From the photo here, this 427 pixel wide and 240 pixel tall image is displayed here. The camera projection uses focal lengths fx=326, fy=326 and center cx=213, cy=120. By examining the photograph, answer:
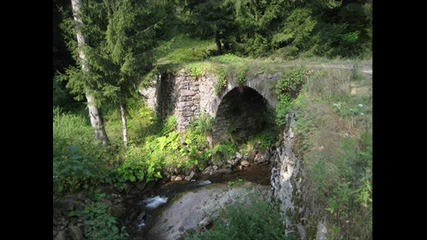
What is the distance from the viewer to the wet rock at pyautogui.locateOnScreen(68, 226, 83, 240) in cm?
619

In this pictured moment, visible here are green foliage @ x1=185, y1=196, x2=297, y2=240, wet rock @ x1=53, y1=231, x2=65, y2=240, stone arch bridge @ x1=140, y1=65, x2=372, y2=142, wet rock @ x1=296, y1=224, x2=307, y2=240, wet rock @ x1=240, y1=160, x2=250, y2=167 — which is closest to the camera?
wet rock @ x1=296, y1=224, x2=307, y2=240

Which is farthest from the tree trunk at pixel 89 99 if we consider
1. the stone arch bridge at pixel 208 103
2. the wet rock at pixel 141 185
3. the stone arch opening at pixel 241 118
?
the stone arch opening at pixel 241 118

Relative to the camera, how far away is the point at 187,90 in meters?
11.8

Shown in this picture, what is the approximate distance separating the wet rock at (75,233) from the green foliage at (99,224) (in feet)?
0.60

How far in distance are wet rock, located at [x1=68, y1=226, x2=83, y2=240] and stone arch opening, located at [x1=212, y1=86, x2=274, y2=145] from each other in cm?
595

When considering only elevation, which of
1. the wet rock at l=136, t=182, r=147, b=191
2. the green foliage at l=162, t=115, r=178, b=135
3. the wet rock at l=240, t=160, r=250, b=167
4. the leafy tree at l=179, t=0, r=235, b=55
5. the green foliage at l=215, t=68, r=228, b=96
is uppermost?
the leafy tree at l=179, t=0, r=235, b=55

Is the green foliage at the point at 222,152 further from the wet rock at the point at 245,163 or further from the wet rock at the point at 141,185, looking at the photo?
the wet rock at the point at 141,185

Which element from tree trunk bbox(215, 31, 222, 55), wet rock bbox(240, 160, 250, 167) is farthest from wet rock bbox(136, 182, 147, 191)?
tree trunk bbox(215, 31, 222, 55)

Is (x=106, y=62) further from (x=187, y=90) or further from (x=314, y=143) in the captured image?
(x=314, y=143)

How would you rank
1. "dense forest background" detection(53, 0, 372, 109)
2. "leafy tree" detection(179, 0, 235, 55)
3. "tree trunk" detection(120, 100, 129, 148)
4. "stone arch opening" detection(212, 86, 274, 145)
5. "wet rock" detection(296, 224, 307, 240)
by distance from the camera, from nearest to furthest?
"wet rock" detection(296, 224, 307, 240) < "tree trunk" detection(120, 100, 129, 148) < "stone arch opening" detection(212, 86, 274, 145) < "dense forest background" detection(53, 0, 372, 109) < "leafy tree" detection(179, 0, 235, 55)

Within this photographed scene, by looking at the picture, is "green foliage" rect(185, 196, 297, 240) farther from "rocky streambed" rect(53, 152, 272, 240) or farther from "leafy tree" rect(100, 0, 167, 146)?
"leafy tree" rect(100, 0, 167, 146)

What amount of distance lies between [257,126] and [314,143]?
7291 millimetres

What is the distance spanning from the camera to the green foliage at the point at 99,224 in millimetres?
6039

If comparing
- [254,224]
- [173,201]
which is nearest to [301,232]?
[254,224]
